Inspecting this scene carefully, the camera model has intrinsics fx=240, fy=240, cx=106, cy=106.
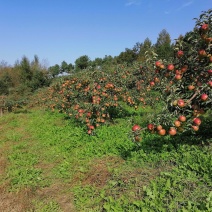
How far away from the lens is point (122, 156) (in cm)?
482

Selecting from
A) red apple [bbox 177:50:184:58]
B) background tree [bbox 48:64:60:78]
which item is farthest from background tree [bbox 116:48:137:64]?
red apple [bbox 177:50:184:58]

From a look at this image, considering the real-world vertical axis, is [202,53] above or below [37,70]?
below

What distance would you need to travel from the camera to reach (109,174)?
13.8 feet

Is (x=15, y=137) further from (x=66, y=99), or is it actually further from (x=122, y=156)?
(x=122, y=156)

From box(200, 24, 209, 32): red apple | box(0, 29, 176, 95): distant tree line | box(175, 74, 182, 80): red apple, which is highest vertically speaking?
box(0, 29, 176, 95): distant tree line

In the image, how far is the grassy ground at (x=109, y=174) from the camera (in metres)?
3.26

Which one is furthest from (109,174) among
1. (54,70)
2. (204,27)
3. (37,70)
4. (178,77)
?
(54,70)

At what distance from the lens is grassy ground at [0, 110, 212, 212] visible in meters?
3.26

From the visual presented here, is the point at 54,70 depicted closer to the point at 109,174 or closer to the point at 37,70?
the point at 37,70

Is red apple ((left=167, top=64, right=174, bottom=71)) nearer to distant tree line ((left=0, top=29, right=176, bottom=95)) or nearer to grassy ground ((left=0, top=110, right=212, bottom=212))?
grassy ground ((left=0, top=110, right=212, bottom=212))

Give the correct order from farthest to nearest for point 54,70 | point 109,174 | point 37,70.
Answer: point 54,70
point 37,70
point 109,174

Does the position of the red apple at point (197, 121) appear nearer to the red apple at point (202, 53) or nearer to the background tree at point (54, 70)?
the red apple at point (202, 53)

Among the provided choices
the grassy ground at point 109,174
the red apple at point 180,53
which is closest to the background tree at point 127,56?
the grassy ground at point 109,174

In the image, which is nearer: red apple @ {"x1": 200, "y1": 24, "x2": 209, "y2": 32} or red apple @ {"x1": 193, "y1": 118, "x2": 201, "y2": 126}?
red apple @ {"x1": 200, "y1": 24, "x2": 209, "y2": 32}
